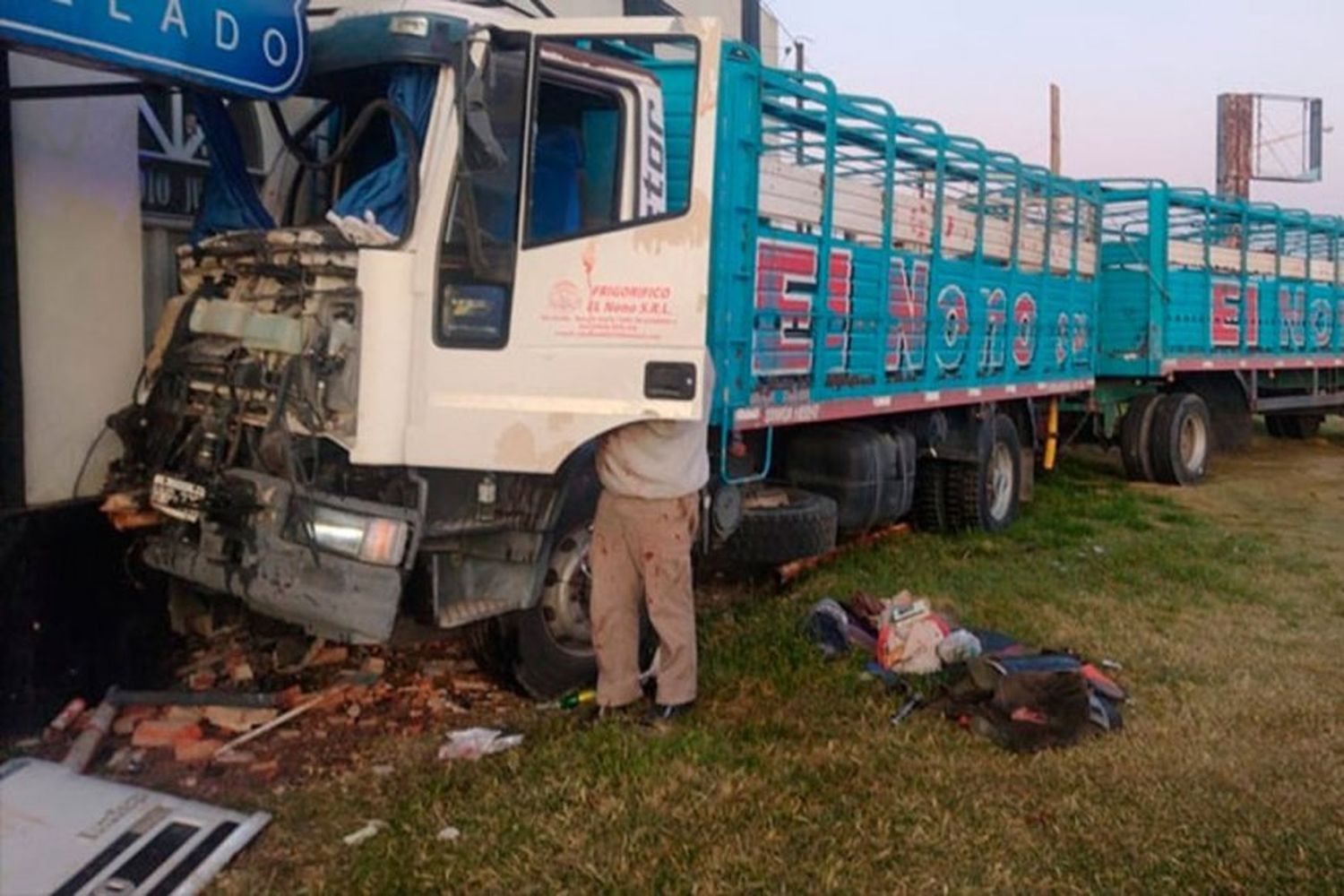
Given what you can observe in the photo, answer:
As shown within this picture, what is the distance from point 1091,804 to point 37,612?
399 cm

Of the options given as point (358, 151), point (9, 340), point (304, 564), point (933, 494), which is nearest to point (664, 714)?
point (304, 564)

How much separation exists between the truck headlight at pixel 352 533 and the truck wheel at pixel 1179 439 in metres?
10.3

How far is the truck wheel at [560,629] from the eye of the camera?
17.5 ft

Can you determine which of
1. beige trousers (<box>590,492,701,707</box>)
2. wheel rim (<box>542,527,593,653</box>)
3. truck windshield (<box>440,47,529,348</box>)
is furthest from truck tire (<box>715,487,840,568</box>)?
truck windshield (<box>440,47,529,348</box>)

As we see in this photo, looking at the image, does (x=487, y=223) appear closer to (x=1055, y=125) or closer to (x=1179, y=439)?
(x=1179, y=439)

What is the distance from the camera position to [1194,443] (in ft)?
44.2

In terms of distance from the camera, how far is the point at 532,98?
15.2 ft

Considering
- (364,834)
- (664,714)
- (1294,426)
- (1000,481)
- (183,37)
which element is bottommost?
(364,834)

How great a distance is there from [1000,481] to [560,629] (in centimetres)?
543

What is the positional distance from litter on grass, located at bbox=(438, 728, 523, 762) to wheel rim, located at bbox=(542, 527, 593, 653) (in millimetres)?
613

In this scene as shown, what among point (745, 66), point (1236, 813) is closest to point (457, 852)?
point (1236, 813)

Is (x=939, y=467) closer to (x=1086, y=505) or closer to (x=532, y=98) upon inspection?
(x=1086, y=505)

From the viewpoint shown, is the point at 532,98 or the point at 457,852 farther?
the point at 532,98

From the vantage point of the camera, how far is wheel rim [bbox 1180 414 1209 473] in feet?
43.8
